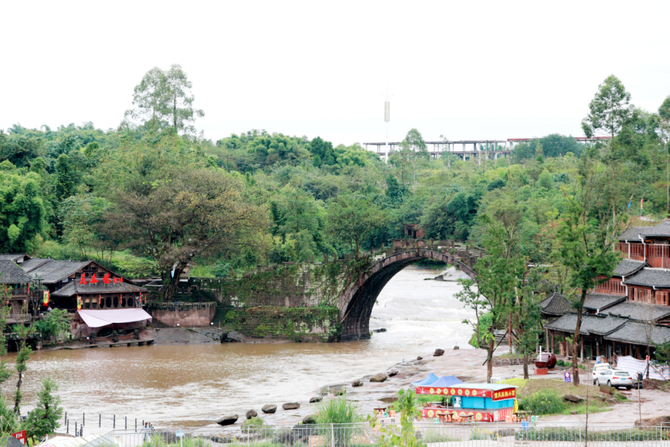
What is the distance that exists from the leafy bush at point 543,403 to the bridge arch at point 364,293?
33.4m

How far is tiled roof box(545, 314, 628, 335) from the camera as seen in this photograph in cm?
4566

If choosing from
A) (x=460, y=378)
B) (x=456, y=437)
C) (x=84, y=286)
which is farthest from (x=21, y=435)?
(x=84, y=286)

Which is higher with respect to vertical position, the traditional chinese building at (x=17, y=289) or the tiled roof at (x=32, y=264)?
the tiled roof at (x=32, y=264)

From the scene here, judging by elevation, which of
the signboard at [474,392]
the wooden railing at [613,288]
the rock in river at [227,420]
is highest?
the wooden railing at [613,288]

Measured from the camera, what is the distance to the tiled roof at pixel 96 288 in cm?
6519

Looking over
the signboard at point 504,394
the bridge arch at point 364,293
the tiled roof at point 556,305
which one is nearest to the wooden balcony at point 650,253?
the tiled roof at point 556,305

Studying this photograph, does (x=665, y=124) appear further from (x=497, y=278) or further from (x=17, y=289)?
(x=17, y=289)

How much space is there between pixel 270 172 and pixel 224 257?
6284 cm

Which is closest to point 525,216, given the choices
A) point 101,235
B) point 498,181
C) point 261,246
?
point 498,181

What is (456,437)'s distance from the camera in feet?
89.9

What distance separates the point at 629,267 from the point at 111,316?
42.9 m

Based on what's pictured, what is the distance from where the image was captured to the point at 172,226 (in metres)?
70.1

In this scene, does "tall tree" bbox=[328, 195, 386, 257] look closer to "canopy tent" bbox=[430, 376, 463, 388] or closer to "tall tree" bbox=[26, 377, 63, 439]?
"canopy tent" bbox=[430, 376, 463, 388]

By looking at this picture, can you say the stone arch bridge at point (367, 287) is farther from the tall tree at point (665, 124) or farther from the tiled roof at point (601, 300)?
the tall tree at point (665, 124)
